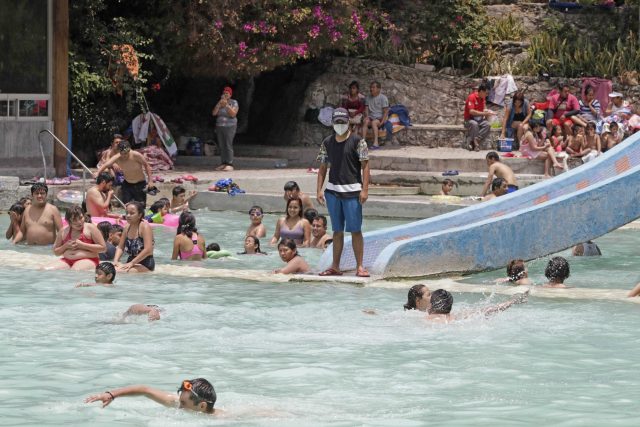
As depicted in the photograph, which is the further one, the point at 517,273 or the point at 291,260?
the point at 291,260

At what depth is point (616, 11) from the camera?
29109 mm

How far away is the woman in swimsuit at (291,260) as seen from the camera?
49.3ft

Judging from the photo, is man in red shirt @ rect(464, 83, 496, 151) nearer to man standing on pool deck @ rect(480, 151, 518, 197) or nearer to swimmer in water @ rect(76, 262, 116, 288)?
Answer: man standing on pool deck @ rect(480, 151, 518, 197)

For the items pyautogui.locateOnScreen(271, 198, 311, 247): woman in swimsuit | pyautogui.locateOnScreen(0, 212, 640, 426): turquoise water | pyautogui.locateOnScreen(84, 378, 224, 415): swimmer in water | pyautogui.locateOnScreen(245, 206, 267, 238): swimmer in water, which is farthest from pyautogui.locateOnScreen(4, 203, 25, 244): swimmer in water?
pyautogui.locateOnScreen(84, 378, 224, 415): swimmer in water

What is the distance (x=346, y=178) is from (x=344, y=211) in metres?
0.37

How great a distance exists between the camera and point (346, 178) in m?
14.1

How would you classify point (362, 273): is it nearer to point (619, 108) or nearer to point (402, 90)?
point (619, 108)

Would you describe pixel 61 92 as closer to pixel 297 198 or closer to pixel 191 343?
pixel 297 198

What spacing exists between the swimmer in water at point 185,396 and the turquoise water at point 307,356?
10 centimetres

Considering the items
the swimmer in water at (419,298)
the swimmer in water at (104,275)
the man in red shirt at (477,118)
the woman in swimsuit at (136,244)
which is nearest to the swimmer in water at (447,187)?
the man in red shirt at (477,118)

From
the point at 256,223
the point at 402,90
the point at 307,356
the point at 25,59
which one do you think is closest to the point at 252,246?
the point at 256,223

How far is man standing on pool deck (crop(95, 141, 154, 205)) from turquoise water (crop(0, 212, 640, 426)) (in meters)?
4.81

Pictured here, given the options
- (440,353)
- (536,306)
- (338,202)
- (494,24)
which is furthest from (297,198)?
(494,24)

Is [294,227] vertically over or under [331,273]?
over
